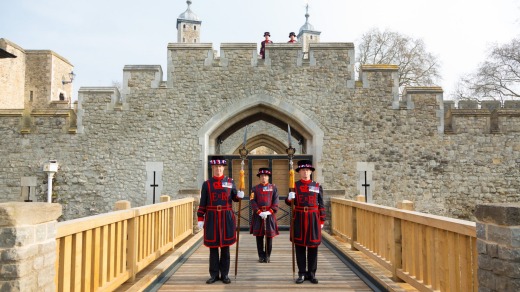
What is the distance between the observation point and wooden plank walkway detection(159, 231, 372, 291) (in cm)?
526

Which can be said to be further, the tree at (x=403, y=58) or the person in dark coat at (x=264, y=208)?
the tree at (x=403, y=58)

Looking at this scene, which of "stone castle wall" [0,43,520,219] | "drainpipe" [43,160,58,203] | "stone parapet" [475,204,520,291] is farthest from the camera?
"stone castle wall" [0,43,520,219]

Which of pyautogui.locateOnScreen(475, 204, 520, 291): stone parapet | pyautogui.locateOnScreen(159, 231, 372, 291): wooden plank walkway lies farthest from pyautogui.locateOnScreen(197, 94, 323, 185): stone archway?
pyautogui.locateOnScreen(475, 204, 520, 291): stone parapet

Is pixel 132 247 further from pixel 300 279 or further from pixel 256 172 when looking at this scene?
pixel 256 172

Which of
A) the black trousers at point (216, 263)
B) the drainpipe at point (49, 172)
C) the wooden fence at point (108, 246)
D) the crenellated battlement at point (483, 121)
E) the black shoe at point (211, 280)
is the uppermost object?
the crenellated battlement at point (483, 121)

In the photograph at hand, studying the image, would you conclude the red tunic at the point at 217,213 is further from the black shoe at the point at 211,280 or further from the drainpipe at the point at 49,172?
the drainpipe at the point at 49,172

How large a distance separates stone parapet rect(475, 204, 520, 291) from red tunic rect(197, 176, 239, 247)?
3.04m

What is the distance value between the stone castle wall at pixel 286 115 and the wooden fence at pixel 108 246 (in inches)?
189

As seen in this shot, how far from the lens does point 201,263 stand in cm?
679

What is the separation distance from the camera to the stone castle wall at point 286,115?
11.7m

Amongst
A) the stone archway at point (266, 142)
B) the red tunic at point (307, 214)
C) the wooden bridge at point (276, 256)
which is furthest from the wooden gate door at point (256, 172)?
the stone archway at point (266, 142)

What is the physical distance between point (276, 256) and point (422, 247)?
3517 millimetres

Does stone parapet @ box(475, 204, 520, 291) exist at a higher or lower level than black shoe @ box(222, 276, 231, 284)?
higher

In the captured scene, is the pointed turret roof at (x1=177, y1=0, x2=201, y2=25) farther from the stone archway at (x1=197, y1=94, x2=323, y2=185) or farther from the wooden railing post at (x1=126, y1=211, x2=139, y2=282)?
the wooden railing post at (x1=126, y1=211, x2=139, y2=282)
